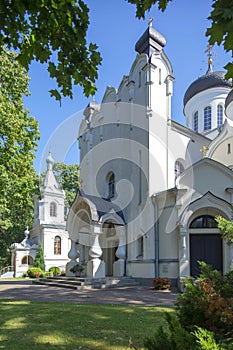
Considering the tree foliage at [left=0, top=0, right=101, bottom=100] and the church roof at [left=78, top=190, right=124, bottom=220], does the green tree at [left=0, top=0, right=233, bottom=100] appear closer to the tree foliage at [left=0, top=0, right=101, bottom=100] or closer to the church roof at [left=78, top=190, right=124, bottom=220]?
the tree foliage at [left=0, top=0, right=101, bottom=100]

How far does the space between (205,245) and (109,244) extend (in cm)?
682

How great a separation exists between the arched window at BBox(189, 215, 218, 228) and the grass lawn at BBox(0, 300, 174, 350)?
800cm

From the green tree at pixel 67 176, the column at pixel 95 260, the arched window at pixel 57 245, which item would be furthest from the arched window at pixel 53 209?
the column at pixel 95 260

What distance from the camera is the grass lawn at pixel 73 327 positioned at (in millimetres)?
5547

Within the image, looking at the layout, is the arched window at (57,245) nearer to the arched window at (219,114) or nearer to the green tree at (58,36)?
the arched window at (219,114)

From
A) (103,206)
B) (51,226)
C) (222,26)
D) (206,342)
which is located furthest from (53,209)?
(222,26)

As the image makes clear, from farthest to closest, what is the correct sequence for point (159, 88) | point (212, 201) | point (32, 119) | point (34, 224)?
point (34, 224) < point (159, 88) < point (32, 119) < point (212, 201)

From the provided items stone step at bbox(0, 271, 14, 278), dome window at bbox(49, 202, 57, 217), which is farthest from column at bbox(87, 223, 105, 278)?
dome window at bbox(49, 202, 57, 217)

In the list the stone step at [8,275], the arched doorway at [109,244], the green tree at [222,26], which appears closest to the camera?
the green tree at [222,26]

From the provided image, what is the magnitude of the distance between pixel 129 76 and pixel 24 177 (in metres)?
9.66

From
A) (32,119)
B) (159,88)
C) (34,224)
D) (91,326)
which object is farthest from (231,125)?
(34,224)

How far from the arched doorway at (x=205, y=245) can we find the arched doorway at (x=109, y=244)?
5486 mm

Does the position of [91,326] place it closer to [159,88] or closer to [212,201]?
[212,201]

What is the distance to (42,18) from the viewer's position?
4582 mm
